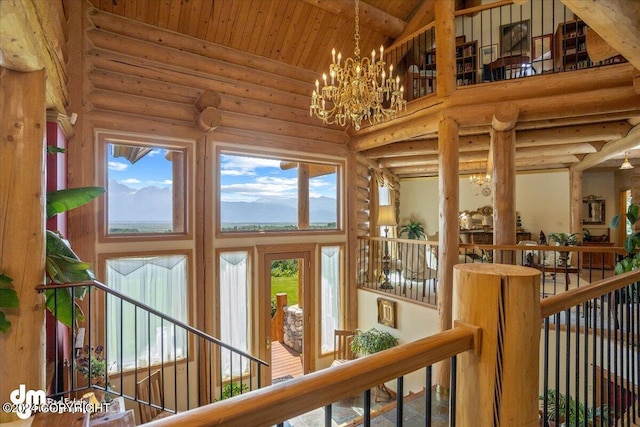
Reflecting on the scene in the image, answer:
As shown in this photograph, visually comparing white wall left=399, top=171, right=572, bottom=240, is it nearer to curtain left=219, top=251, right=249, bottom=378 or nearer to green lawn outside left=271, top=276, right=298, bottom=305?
green lawn outside left=271, top=276, right=298, bottom=305

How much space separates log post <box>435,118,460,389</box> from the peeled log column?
3.10 meters

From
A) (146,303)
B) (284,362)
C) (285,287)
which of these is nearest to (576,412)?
(146,303)

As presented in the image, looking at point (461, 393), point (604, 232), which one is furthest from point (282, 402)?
point (604, 232)

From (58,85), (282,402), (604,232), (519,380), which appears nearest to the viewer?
(282,402)

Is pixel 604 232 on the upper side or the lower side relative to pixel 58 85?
lower

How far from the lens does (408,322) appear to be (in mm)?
5242

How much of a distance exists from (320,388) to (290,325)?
20.9ft

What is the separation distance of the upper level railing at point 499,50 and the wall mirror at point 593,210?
467 centimetres

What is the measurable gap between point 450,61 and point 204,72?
3.41 metres

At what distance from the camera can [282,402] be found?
0.69m

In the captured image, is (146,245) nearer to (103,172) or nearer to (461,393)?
(103,172)

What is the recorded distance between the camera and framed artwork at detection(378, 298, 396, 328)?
5.43 m

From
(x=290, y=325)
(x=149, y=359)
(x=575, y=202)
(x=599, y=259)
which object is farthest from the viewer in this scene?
(x=599, y=259)

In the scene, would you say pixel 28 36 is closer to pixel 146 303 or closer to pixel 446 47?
pixel 146 303
